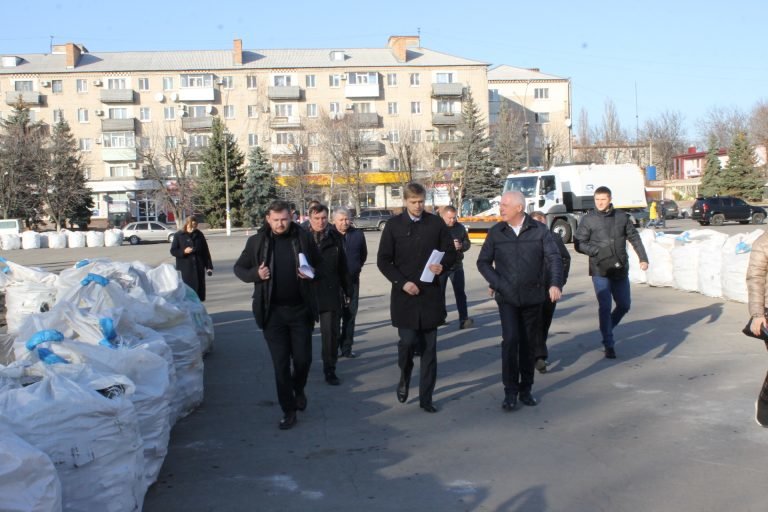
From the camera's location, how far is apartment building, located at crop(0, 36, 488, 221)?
7431 centimetres

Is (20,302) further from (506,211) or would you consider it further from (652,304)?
(652,304)

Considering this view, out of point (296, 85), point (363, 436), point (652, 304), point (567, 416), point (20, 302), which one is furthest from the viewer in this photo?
point (296, 85)

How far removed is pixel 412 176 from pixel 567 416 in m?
63.8

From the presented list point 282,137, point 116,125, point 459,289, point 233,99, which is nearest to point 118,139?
point 116,125

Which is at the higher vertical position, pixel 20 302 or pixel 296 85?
pixel 296 85

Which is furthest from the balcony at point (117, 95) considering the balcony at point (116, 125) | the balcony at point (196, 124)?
the balcony at point (196, 124)

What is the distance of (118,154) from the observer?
7475cm

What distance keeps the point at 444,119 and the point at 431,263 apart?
233 feet

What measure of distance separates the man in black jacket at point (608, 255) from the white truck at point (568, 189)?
913 inches

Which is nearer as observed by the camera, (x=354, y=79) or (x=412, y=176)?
(x=412, y=176)

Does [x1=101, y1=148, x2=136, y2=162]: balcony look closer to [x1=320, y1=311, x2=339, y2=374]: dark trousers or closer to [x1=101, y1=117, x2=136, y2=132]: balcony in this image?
[x1=101, y1=117, x2=136, y2=132]: balcony

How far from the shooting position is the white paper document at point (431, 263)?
21.4ft

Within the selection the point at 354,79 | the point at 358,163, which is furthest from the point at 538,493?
the point at 354,79

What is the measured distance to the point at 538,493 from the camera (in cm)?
474
